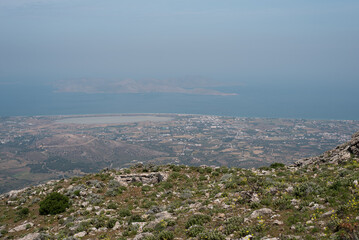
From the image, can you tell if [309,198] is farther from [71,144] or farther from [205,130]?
[205,130]

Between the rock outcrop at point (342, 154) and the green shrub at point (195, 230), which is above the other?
the rock outcrop at point (342, 154)

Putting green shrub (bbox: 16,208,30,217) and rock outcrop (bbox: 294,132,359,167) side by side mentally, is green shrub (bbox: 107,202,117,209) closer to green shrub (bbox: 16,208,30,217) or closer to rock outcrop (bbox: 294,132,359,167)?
green shrub (bbox: 16,208,30,217)

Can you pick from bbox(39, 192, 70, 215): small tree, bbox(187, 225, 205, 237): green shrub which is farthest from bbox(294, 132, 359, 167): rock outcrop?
bbox(39, 192, 70, 215): small tree

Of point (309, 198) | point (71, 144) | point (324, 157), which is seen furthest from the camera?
point (71, 144)

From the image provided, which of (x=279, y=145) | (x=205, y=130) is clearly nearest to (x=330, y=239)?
(x=279, y=145)

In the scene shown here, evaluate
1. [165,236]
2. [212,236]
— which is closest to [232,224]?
[212,236]

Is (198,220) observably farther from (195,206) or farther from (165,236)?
(195,206)

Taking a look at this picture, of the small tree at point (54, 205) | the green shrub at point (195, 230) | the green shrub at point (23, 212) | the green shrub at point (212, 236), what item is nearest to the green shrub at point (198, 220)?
the green shrub at point (195, 230)

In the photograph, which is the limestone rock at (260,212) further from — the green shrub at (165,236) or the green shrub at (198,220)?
the green shrub at (165,236)
